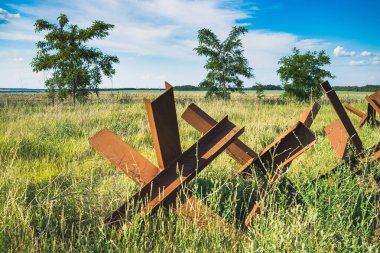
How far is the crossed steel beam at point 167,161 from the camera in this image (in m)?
1.68

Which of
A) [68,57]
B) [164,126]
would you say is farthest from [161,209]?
[68,57]

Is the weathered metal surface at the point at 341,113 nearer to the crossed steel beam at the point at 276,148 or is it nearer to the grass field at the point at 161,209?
the crossed steel beam at the point at 276,148

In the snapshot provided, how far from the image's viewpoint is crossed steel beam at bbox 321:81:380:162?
2326 mm

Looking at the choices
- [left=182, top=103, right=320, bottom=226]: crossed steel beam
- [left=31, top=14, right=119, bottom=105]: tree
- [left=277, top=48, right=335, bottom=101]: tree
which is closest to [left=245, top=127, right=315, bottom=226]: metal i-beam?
[left=182, top=103, right=320, bottom=226]: crossed steel beam

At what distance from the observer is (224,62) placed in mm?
27141

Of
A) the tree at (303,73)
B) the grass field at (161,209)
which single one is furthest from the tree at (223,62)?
the grass field at (161,209)

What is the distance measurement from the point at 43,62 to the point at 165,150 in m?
20.8

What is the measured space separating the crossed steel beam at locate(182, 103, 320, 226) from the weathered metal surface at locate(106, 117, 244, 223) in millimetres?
325

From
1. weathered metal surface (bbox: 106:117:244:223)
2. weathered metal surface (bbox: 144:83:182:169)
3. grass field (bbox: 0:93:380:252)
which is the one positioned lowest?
grass field (bbox: 0:93:380:252)

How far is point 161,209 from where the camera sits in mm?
1844

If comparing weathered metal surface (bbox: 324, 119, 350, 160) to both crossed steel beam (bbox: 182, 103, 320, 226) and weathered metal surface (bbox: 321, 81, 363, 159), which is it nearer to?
weathered metal surface (bbox: 321, 81, 363, 159)

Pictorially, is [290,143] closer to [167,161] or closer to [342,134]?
[342,134]

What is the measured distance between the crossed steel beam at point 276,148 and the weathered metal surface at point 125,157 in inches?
25.1

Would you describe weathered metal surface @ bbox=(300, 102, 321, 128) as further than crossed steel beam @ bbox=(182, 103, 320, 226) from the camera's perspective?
Yes
